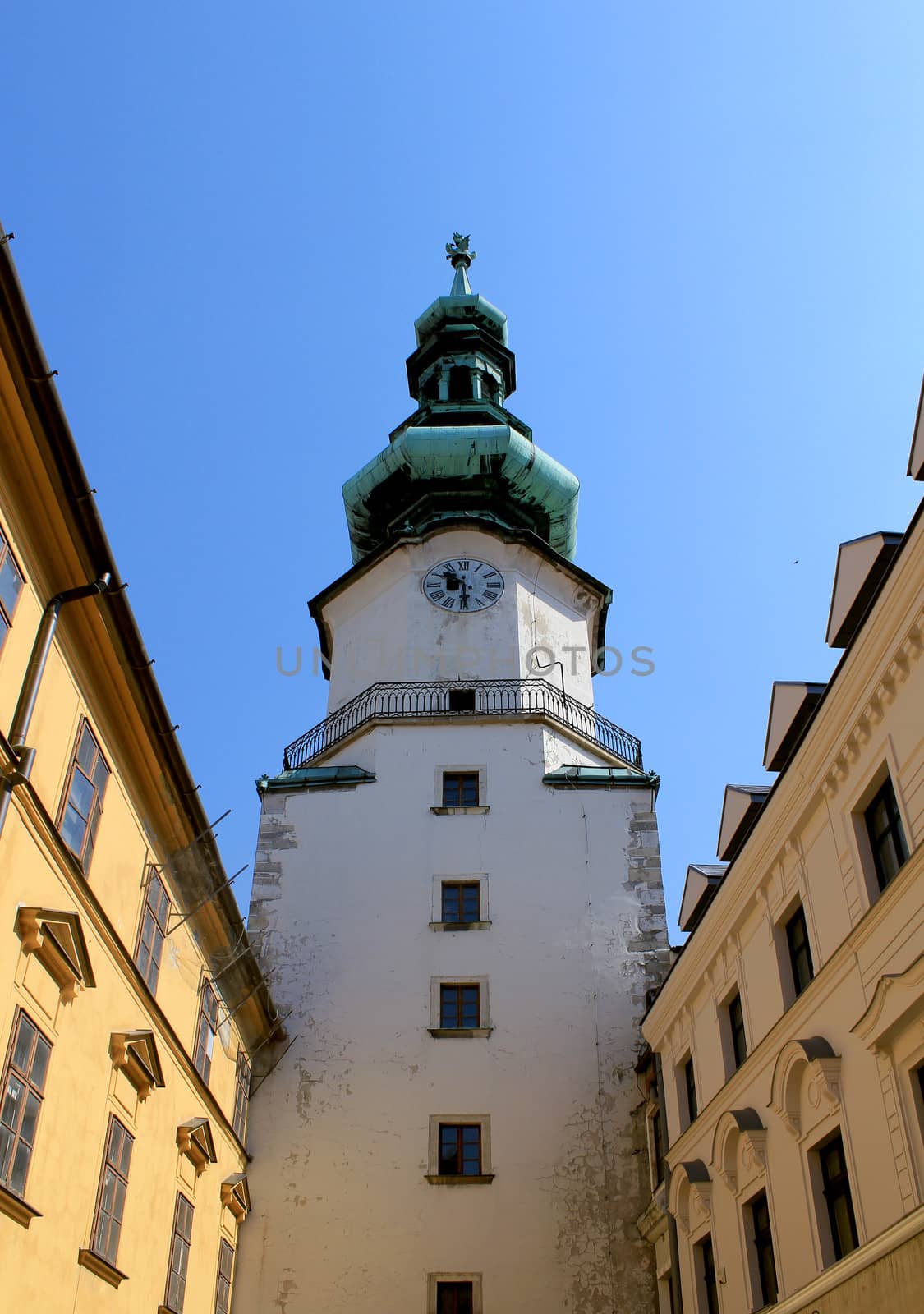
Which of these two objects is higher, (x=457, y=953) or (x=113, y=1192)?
(x=457, y=953)

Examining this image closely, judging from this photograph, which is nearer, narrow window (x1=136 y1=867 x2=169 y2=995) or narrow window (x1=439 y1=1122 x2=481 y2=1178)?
narrow window (x1=136 y1=867 x2=169 y2=995)

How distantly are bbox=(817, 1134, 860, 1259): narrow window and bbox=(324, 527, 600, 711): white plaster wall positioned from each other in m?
15.9

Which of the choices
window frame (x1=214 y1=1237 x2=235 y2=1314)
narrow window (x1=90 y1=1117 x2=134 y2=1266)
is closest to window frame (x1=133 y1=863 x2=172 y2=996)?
narrow window (x1=90 y1=1117 x2=134 y2=1266)

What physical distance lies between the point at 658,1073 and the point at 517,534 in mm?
13988

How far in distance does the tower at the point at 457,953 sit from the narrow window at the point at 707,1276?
2885 mm

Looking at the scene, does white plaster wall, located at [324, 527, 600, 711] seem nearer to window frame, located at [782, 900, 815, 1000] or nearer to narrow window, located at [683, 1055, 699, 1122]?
narrow window, located at [683, 1055, 699, 1122]

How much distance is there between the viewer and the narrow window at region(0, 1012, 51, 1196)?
32.6 feet

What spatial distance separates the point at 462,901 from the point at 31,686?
1358 cm

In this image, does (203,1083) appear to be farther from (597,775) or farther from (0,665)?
(597,775)

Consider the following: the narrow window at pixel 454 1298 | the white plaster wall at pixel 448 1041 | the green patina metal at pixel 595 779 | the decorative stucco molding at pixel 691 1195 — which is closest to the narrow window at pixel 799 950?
the decorative stucco molding at pixel 691 1195

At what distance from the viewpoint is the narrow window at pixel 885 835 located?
11062mm

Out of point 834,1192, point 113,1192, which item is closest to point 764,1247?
point 834,1192

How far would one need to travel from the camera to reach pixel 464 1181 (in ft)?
64.4

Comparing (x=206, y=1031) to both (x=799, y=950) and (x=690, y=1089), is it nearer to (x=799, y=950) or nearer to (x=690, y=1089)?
(x=690, y=1089)
